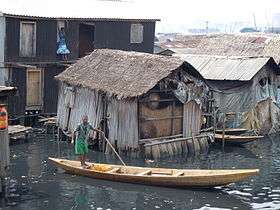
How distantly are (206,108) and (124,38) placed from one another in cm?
979

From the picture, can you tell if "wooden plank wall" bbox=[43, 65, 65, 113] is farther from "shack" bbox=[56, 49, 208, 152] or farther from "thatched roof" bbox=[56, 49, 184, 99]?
"shack" bbox=[56, 49, 208, 152]

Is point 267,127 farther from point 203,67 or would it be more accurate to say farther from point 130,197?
point 130,197

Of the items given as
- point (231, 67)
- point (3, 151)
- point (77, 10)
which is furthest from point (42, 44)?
point (3, 151)

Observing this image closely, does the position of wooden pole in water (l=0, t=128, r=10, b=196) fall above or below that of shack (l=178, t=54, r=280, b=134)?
below

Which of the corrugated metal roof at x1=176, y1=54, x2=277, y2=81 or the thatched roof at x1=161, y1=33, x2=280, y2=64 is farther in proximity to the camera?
the thatched roof at x1=161, y1=33, x2=280, y2=64

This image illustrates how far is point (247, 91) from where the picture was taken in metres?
29.3

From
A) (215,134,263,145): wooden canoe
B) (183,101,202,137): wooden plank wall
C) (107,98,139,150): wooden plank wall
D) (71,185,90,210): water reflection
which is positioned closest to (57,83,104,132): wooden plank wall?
(107,98,139,150): wooden plank wall

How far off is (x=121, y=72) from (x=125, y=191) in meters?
7.04

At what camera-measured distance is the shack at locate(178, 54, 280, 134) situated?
2920 centimetres

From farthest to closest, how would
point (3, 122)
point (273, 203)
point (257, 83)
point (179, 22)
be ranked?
point (179, 22), point (257, 83), point (273, 203), point (3, 122)

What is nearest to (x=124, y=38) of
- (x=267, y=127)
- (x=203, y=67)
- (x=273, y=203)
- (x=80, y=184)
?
(x=203, y=67)

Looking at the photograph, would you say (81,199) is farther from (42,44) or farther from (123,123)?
(42,44)

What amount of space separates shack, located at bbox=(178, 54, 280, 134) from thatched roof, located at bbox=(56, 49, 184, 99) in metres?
5.60

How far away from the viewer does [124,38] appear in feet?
113
